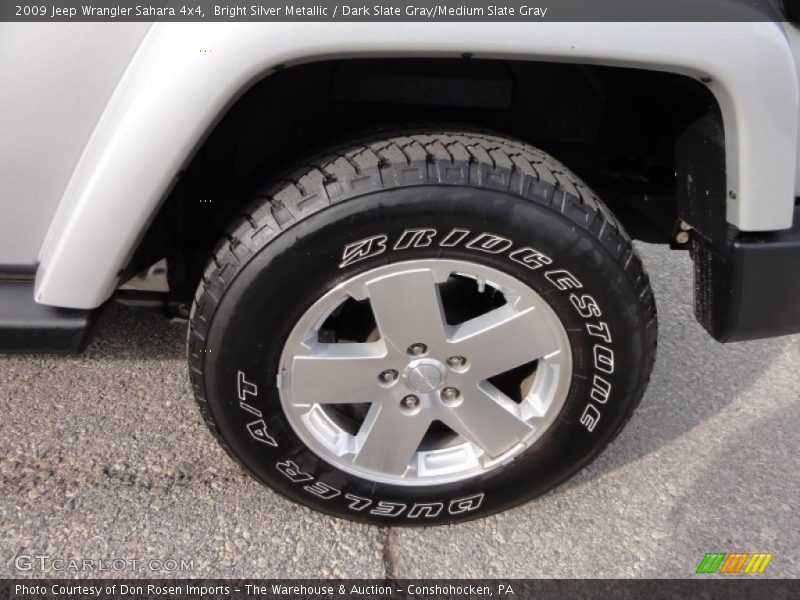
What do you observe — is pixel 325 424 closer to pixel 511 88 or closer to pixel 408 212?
pixel 408 212

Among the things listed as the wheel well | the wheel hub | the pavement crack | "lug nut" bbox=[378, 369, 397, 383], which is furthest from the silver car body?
the pavement crack

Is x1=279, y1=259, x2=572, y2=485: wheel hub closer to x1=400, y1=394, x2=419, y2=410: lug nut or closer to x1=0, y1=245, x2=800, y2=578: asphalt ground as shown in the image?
x1=400, y1=394, x2=419, y2=410: lug nut

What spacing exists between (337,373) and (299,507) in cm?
52

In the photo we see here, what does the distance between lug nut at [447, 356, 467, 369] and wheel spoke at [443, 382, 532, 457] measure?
0.08 m

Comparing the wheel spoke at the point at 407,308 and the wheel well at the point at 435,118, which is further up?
the wheel well at the point at 435,118

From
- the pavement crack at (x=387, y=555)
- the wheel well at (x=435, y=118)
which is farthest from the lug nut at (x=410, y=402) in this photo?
the wheel well at (x=435, y=118)

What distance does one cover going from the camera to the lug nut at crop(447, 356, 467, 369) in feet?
5.27

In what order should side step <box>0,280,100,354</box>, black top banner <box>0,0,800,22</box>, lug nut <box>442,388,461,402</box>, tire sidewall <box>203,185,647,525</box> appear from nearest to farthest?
black top banner <box>0,0,800,22</box> → tire sidewall <box>203,185,647,525</box> → side step <box>0,280,100,354</box> → lug nut <box>442,388,461,402</box>

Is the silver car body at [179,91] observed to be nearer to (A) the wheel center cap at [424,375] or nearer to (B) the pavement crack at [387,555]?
(A) the wheel center cap at [424,375]

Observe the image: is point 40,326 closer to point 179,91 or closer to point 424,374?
point 179,91

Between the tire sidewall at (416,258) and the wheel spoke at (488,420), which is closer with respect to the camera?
the tire sidewall at (416,258)

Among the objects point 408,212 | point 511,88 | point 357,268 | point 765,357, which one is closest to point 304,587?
point 357,268

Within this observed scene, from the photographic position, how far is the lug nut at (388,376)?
5.26 ft

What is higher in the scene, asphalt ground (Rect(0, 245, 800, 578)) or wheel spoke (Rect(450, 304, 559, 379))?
wheel spoke (Rect(450, 304, 559, 379))
